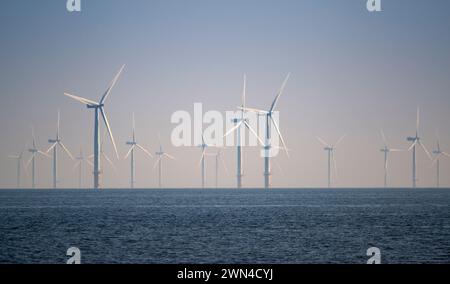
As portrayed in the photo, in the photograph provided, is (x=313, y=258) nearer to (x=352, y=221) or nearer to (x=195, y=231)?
(x=195, y=231)

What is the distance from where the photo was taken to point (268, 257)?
67250 millimetres

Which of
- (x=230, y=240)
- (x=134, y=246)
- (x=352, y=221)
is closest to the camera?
(x=134, y=246)

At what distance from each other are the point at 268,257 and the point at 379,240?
20459 mm

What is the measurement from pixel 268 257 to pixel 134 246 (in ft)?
47.7

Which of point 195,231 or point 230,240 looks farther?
point 195,231

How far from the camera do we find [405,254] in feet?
230

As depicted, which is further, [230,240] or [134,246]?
[230,240]
